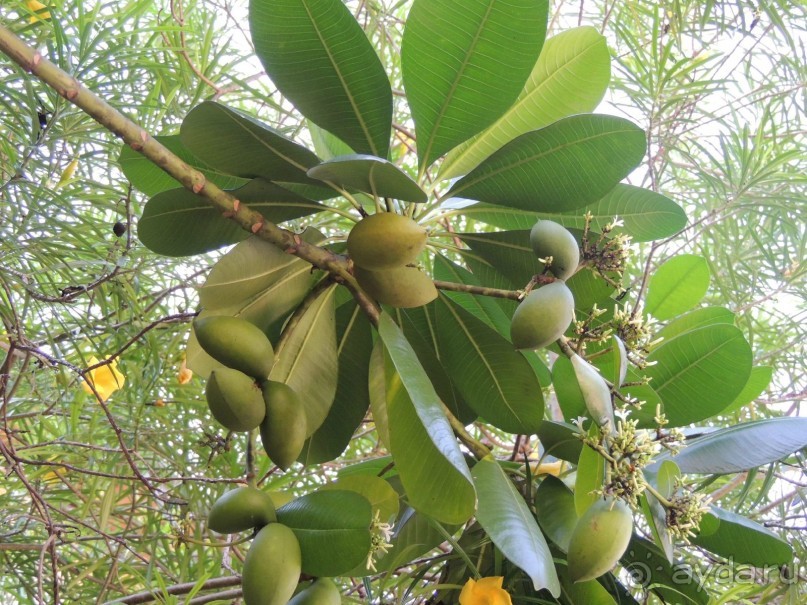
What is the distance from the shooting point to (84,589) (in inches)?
55.2

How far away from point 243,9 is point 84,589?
4.56 ft

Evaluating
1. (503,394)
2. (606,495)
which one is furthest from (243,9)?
(606,495)

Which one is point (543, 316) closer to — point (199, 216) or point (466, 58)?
point (466, 58)

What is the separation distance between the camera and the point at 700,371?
904 mm

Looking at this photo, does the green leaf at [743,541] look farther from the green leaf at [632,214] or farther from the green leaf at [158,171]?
the green leaf at [158,171]

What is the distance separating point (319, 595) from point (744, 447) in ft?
1.63

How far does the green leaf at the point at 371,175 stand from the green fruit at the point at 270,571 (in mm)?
314

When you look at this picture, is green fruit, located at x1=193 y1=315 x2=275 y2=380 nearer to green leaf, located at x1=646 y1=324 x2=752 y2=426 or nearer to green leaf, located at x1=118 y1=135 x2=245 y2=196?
green leaf, located at x1=118 y1=135 x2=245 y2=196

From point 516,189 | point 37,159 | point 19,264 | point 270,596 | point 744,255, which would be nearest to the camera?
point 270,596

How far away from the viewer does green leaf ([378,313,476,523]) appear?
575 mm

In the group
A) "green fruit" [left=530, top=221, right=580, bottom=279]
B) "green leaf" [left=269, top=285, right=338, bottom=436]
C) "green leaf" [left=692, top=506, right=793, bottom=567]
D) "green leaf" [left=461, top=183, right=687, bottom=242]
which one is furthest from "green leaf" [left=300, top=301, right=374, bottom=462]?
"green leaf" [left=692, top=506, right=793, bottom=567]

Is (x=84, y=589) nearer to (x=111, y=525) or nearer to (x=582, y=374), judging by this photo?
(x=111, y=525)

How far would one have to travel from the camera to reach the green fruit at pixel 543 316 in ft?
2.08

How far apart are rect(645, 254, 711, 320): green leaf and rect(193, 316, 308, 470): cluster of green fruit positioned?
1.98 ft
